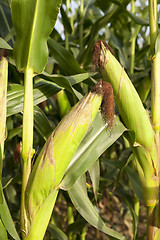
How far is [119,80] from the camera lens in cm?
76

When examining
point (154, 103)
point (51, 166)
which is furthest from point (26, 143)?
point (154, 103)

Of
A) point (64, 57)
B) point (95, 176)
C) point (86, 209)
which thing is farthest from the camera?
point (64, 57)

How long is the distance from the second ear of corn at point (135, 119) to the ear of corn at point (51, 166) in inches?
5.4

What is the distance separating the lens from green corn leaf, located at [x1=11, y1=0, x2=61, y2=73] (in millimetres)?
622

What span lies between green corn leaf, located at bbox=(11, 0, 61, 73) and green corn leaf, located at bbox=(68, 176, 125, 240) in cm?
32

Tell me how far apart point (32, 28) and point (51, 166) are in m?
0.29

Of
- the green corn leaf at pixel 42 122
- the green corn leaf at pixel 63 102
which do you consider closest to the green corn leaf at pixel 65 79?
the green corn leaf at pixel 42 122

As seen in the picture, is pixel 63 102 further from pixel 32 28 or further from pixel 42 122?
pixel 32 28

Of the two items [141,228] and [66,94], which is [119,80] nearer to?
[66,94]

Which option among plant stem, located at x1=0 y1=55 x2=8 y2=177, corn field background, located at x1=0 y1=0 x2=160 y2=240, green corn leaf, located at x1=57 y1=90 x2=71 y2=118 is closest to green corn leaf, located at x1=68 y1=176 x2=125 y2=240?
corn field background, located at x1=0 y1=0 x2=160 y2=240

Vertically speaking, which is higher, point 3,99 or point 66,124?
point 3,99

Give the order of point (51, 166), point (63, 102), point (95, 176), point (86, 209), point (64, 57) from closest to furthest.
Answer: point (51, 166) → point (86, 209) → point (95, 176) → point (64, 57) → point (63, 102)

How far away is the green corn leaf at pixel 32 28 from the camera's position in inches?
24.5

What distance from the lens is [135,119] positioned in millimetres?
782
